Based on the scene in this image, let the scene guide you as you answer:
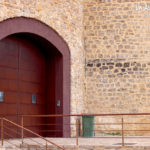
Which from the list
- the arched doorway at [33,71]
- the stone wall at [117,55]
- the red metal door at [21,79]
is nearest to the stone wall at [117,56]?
the stone wall at [117,55]

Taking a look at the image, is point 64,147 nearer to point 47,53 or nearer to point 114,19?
point 47,53

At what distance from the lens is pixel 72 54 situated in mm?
14352

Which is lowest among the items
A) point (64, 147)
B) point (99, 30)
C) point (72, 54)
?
point (64, 147)

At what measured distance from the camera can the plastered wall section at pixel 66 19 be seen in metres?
12.1

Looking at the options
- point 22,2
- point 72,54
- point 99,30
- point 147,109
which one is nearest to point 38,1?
point 22,2

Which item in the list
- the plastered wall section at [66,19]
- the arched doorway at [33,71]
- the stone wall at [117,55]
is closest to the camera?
the plastered wall section at [66,19]

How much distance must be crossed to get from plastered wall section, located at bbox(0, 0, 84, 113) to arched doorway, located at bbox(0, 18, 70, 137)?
0.23 meters

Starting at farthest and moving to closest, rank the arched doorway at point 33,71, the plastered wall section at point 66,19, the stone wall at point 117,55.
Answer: the stone wall at point 117,55 → the arched doorway at point 33,71 → the plastered wall section at point 66,19

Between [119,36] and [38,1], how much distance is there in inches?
158

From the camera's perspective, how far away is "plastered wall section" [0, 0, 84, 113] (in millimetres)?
12128

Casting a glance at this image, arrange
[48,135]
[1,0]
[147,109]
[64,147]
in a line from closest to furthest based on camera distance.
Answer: [64,147], [1,0], [48,135], [147,109]

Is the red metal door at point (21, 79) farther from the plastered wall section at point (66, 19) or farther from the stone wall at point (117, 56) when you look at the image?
the stone wall at point (117, 56)

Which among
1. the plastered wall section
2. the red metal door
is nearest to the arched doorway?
the red metal door

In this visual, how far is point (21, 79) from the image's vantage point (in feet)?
43.3
